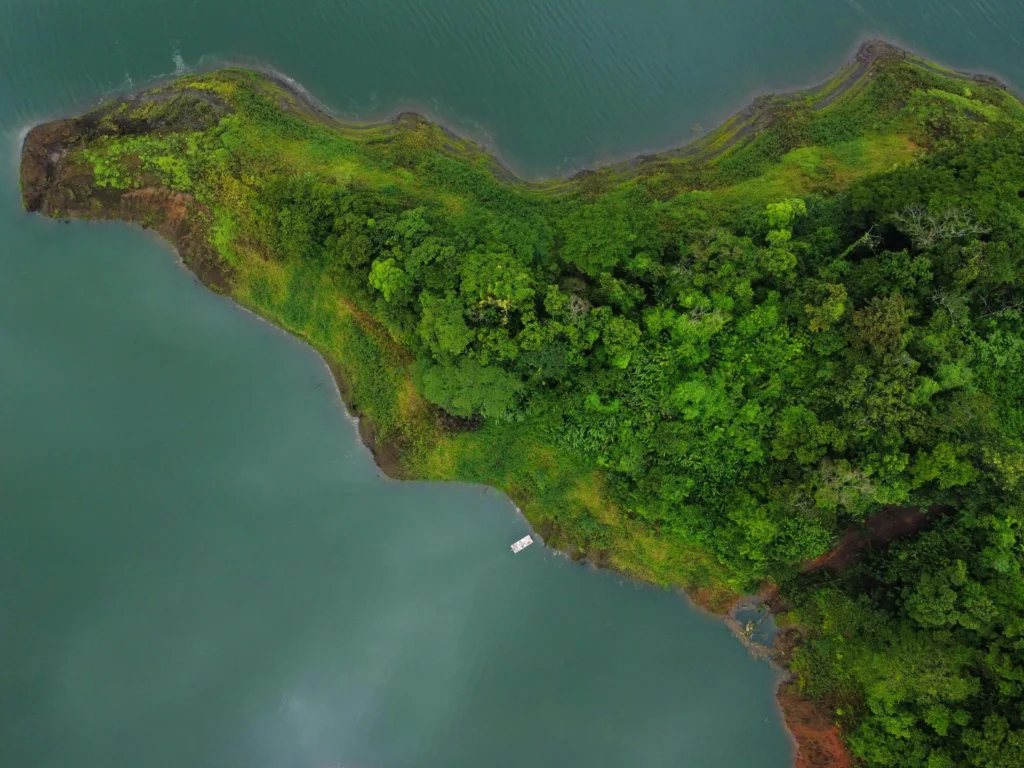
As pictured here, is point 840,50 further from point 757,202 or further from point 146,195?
point 146,195

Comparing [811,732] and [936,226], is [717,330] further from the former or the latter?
[811,732]

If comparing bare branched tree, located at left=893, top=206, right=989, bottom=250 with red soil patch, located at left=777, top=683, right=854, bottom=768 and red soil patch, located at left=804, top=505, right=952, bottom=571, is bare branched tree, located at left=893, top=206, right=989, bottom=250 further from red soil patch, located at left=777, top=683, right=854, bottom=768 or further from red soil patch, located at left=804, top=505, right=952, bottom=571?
red soil patch, located at left=777, top=683, right=854, bottom=768

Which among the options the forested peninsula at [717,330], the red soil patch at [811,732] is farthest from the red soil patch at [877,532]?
the red soil patch at [811,732]

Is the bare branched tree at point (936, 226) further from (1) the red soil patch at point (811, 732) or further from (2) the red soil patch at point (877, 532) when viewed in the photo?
(1) the red soil patch at point (811, 732)

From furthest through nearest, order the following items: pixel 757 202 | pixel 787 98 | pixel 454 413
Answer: pixel 787 98 → pixel 757 202 → pixel 454 413

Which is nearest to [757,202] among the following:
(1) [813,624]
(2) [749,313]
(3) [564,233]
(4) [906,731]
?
(2) [749,313]

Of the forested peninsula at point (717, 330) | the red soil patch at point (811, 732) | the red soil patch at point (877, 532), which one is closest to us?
the forested peninsula at point (717, 330)

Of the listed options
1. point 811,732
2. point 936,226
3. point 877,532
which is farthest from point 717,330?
point 811,732
